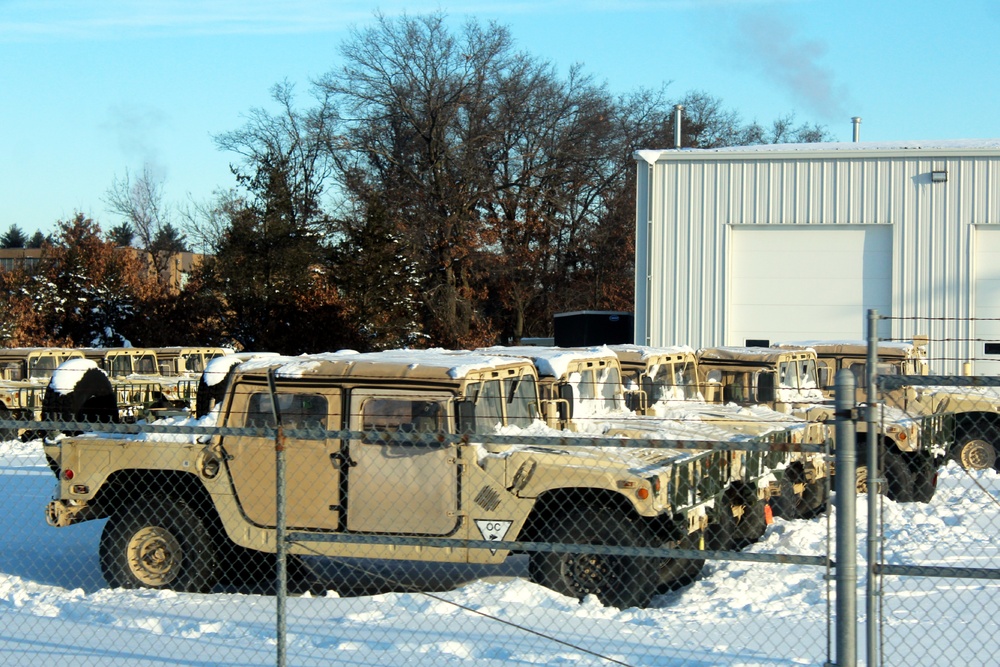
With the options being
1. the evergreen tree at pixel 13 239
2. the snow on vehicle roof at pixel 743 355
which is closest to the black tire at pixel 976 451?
the snow on vehicle roof at pixel 743 355

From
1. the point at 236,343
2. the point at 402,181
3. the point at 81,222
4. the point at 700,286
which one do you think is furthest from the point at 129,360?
the point at 81,222

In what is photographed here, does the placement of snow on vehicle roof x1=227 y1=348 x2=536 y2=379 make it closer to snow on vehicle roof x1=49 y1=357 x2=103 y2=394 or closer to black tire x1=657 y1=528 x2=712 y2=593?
black tire x1=657 y1=528 x2=712 y2=593

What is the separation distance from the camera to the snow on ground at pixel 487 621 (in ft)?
20.7

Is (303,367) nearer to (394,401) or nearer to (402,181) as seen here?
(394,401)

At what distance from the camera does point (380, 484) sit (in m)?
8.00

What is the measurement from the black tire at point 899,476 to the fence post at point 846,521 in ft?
26.4

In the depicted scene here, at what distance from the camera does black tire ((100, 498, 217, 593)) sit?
845 cm

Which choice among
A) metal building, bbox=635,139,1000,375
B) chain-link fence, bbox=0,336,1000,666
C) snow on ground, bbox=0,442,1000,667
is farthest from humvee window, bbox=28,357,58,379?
snow on ground, bbox=0,442,1000,667

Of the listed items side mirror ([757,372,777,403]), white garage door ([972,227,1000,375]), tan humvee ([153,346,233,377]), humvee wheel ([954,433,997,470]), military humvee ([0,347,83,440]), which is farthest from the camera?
tan humvee ([153,346,233,377])

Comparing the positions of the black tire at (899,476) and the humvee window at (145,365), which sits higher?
the humvee window at (145,365)

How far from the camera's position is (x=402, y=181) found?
132 feet

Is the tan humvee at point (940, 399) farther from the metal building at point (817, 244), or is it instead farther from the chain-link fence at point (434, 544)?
the metal building at point (817, 244)

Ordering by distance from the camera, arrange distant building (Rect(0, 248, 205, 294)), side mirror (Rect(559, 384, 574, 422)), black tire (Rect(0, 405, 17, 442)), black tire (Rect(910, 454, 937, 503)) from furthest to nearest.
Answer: distant building (Rect(0, 248, 205, 294)), black tire (Rect(0, 405, 17, 442)), black tire (Rect(910, 454, 937, 503)), side mirror (Rect(559, 384, 574, 422))

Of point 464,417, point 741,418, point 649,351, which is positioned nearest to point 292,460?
point 464,417
